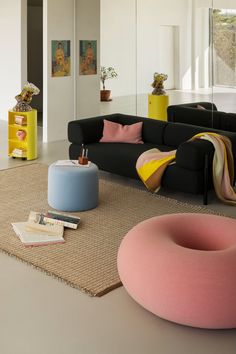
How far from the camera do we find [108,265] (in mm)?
4953

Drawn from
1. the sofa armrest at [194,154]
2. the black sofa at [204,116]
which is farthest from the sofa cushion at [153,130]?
the sofa armrest at [194,154]

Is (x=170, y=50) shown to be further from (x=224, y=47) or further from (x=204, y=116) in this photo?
(x=204, y=116)

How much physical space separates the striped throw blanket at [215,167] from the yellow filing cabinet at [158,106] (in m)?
2.17

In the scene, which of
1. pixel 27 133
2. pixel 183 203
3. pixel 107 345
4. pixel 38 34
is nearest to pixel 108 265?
pixel 107 345

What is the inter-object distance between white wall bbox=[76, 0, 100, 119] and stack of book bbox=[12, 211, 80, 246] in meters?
5.07

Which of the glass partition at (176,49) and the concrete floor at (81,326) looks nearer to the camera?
the concrete floor at (81,326)

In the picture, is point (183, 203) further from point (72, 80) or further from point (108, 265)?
point (72, 80)

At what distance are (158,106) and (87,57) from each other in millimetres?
1956

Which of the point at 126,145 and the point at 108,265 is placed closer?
the point at 108,265

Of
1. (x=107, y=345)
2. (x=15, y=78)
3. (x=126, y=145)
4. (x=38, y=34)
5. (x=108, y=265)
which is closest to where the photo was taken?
(x=107, y=345)

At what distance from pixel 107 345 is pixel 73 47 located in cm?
756

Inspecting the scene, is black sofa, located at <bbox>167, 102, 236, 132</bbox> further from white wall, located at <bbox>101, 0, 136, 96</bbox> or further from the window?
white wall, located at <bbox>101, 0, 136, 96</bbox>

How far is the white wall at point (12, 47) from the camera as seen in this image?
10977 mm

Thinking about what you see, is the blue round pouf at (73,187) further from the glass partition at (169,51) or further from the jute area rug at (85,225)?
the glass partition at (169,51)
